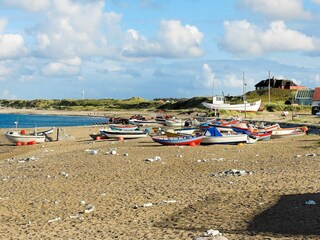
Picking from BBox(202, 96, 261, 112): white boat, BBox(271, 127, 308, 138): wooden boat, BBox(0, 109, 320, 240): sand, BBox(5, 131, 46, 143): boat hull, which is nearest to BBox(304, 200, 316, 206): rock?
BBox(0, 109, 320, 240): sand

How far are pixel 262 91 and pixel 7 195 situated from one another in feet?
440

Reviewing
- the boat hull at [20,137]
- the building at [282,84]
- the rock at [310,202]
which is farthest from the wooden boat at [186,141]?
the building at [282,84]

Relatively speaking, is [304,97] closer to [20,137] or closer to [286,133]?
[286,133]

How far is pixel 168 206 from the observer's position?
16844 millimetres

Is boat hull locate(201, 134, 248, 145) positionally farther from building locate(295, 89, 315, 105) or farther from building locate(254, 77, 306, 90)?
building locate(254, 77, 306, 90)

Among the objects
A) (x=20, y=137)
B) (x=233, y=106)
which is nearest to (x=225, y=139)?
(x=20, y=137)

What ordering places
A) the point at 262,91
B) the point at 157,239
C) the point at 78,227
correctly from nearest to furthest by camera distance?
the point at 157,239 < the point at 78,227 < the point at 262,91

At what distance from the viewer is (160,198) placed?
18.3 meters

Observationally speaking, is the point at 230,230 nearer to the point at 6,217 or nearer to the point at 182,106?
the point at 6,217

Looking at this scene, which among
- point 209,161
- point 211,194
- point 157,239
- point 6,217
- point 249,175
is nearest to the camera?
point 157,239

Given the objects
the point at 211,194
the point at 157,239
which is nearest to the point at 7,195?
the point at 211,194

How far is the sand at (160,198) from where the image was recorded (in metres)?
13.9

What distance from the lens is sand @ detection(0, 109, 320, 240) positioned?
13945mm

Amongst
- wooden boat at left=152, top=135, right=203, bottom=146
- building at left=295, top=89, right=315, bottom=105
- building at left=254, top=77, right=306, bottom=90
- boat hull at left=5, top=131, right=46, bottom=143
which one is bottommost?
boat hull at left=5, top=131, right=46, bottom=143
